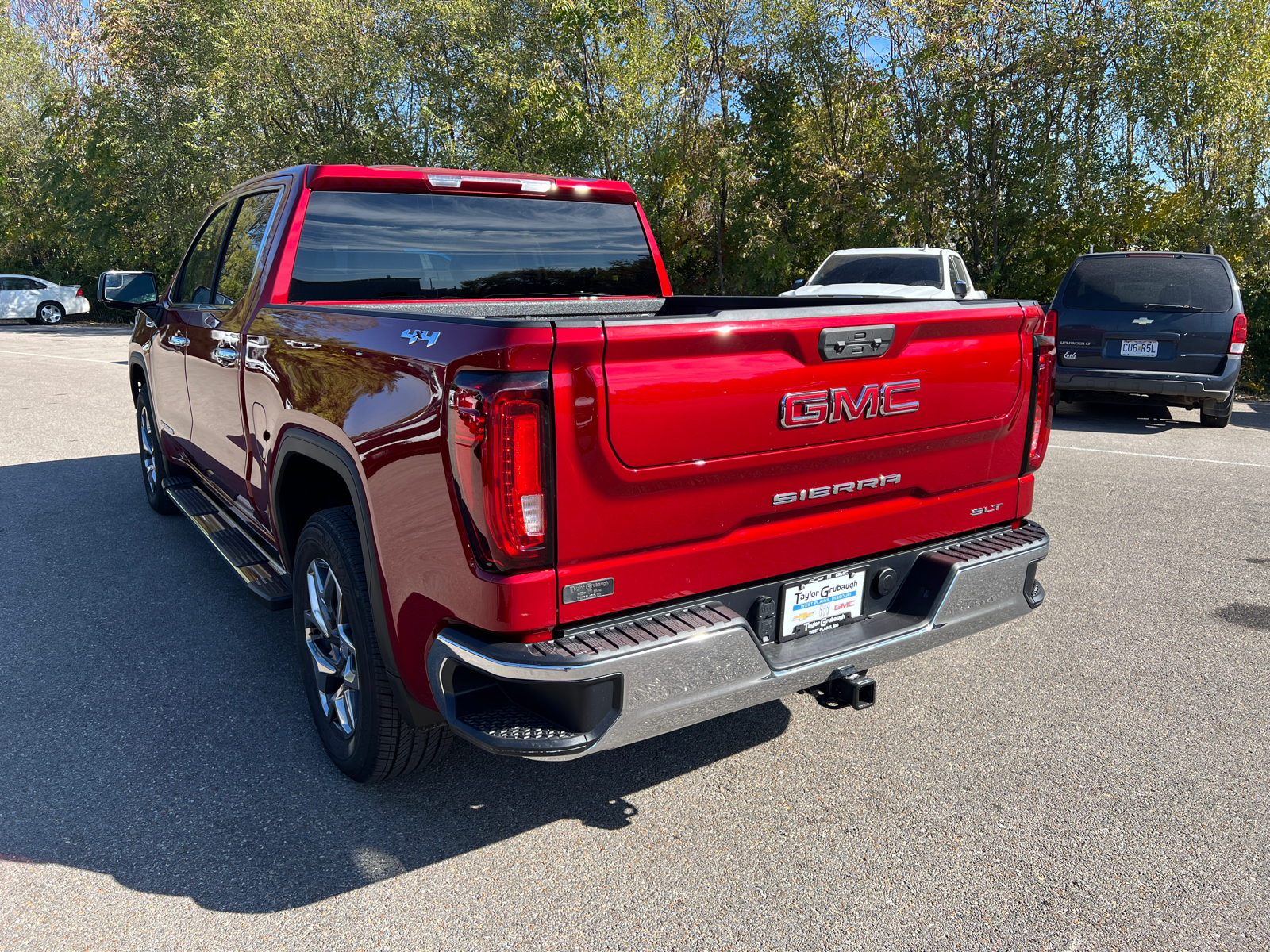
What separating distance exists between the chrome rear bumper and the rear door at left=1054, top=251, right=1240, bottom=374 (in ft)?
27.6

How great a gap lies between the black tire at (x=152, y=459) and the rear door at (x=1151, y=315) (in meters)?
8.76

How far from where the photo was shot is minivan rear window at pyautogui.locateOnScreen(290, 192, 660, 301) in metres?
3.75

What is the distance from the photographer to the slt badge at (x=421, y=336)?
7.80ft

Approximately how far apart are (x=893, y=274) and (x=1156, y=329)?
326 centimetres

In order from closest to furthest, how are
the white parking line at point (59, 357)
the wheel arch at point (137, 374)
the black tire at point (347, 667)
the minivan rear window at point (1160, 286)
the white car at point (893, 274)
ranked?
1. the black tire at point (347, 667)
2. the wheel arch at point (137, 374)
3. the minivan rear window at point (1160, 286)
4. the white car at point (893, 274)
5. the white parking line at point (59, 357)

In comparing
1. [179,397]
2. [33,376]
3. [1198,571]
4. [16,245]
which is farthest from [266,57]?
[1198,571]

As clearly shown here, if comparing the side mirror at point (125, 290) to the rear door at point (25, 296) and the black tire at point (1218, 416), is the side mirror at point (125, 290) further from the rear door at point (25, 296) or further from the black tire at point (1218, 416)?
the rear door at point (25, 296)

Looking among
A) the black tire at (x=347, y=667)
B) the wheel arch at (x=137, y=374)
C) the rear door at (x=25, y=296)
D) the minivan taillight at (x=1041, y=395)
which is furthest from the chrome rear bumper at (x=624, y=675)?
the rear door at (x=25, y=296)

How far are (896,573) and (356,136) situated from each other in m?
25.4

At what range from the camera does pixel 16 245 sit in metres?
37.1

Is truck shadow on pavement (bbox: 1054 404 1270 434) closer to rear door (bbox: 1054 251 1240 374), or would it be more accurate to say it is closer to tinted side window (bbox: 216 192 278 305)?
rear door (bbox: 1054 251 1240 374)

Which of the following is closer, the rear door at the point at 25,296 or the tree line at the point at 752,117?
the tree line at the point at 752,117

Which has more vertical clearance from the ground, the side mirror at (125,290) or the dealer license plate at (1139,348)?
the side mirror at (125,290)

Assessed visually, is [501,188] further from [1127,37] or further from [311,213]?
[1127,37]
